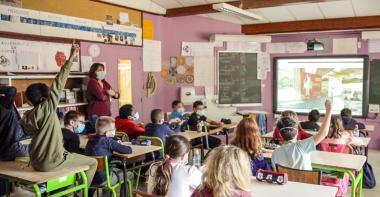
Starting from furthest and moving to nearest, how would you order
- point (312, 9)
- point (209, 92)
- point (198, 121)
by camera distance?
point (209, 92)
point (312, 9)
point (198, 121)

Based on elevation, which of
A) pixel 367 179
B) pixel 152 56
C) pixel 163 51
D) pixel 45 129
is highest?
pixel 163 51

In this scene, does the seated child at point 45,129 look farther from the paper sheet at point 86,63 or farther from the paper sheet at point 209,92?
the paper sheet at point 209,92

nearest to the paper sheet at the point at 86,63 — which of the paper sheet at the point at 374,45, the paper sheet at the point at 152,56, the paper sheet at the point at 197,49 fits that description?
the paper sheet at the point at 152,56

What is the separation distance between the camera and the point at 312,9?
6.71m

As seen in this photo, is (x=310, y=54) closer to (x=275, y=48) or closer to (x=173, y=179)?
(x=275, y=48)

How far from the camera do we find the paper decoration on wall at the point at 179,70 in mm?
7508

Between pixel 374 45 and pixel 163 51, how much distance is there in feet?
14.5

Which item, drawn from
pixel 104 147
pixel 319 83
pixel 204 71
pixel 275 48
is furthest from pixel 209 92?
pixel 104 147

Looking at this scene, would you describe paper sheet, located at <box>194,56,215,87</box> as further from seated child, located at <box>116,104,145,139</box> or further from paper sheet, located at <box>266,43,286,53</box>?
seated child, located at <box>116,104,145,139</box>

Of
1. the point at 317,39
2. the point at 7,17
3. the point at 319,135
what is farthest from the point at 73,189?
the point at 317,39

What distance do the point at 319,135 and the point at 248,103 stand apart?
219 inches

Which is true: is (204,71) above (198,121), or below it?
above

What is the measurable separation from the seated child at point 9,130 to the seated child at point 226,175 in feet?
7.53

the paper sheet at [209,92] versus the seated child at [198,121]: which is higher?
the paper sheet at [209,92]
